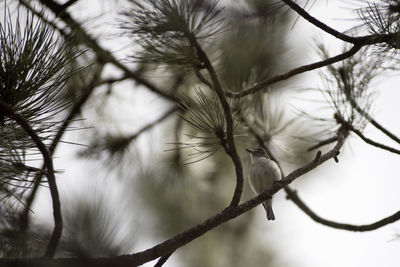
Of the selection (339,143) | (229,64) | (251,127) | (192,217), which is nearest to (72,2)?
(229,64)

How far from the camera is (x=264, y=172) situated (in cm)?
312

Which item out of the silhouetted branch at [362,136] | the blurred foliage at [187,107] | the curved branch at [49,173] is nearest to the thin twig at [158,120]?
the blurred foliage at [187,107]

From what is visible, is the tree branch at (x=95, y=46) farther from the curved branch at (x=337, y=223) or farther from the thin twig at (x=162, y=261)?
the thin twig at (x=162, y=261)

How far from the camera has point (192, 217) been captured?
3.90m

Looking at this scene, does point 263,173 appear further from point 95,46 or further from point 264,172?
point 95,46

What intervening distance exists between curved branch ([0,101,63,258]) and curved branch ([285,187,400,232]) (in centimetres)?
120

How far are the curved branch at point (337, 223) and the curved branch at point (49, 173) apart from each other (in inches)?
47.3

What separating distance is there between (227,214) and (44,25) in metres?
0.89

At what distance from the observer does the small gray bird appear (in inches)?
121

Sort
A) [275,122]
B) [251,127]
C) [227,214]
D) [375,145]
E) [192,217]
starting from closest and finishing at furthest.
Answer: [227,214] < [375,145] < [251,127] < [275,122] < [192,217]

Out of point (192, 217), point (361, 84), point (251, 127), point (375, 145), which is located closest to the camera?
point (375, 145)

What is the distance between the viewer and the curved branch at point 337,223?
1958 millimetres

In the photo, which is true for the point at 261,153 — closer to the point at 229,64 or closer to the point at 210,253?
the point at 229,64

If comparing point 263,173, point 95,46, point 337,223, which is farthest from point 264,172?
point 95,46
